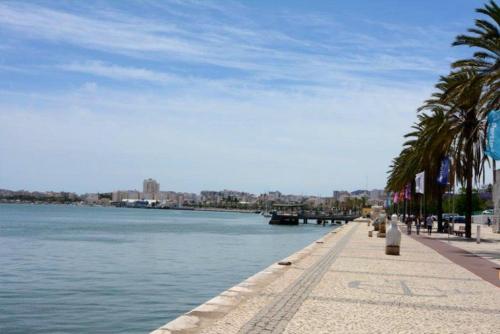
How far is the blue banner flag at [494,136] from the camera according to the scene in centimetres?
1834

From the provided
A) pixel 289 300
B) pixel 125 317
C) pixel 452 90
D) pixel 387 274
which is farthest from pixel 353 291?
pixel 452 90

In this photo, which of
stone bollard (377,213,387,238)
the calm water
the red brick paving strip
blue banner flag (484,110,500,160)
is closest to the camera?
the calm water

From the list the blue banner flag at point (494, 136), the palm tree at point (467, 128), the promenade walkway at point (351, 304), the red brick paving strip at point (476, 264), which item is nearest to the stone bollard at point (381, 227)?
the palm tree at point (467, 128)

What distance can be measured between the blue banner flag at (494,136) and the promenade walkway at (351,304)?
3.87 m

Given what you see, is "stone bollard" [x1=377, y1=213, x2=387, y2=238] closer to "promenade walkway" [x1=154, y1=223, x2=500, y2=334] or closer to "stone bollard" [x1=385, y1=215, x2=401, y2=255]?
"stone bollard" [x1=385, y1=215, x2=401, y2=255]

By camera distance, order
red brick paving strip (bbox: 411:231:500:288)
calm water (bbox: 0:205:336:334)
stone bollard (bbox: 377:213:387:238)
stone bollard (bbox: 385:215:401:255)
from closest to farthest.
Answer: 1. calm water (bbox: 0:205:336:334)
2. red brick paving strip (bbox: 411:231:500:288)
3. stone bollard (bbox: 385:215:401:255)
4. stone bollard (bbox: 377:213:387:238)

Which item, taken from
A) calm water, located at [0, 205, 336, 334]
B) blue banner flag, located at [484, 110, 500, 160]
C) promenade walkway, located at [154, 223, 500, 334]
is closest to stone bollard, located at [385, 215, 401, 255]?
blue banner flag, located at [484, 110, 500, 160]

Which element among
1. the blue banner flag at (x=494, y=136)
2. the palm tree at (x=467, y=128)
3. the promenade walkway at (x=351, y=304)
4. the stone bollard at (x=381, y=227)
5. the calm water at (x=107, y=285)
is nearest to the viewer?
the promenade walkway at (x=351, y=304)

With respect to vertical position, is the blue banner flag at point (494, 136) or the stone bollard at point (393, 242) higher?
the blue banner flag at point (494, 136)

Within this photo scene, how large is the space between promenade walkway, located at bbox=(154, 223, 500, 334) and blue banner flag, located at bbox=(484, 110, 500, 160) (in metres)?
3.87

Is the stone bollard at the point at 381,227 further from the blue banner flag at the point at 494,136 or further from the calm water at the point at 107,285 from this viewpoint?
the blue banner flag at the point at 494,136

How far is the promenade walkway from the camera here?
8.45m

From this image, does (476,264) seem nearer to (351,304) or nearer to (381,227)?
(351,304)

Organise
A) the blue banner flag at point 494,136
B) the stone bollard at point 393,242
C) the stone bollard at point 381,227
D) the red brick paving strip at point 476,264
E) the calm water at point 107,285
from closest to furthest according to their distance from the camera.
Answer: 1. the calm water at point 107,285
2. the red brick paving strip at point 476,264
3. the blue banner flag at point 494,136
4. the stone bollard at point 393,242
5. the stone bollard at point 381,227
